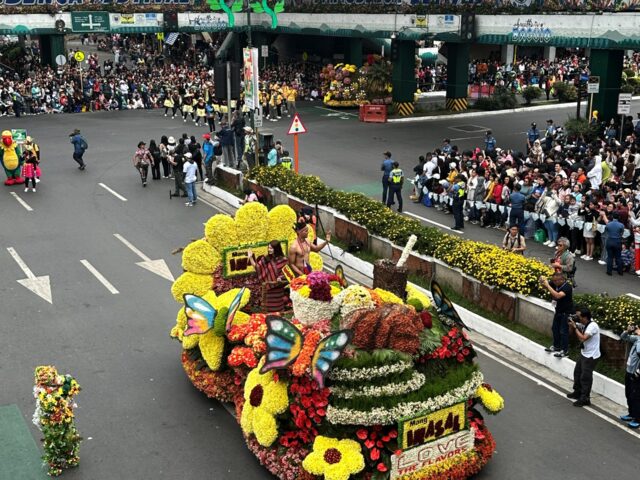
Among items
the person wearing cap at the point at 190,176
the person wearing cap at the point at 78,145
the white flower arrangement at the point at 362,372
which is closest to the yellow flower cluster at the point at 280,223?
the white flower arrangement at the point at 362,372

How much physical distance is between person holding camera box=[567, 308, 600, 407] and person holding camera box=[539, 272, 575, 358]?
645 mm

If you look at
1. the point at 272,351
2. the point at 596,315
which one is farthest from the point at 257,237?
the point at 596,315

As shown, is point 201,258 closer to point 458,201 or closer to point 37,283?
point 37,283

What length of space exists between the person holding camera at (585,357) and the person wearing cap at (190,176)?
13384mm

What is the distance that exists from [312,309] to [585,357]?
4.14 metres

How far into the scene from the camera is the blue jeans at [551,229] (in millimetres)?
18703

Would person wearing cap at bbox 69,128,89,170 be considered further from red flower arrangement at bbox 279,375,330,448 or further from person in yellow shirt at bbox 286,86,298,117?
red flower arrangement at bbox 279,375,330,448

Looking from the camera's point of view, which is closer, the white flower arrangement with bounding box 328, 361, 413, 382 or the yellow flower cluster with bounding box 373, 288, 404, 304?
the white flower arrangement with bounding box 328, 361, 413, 382

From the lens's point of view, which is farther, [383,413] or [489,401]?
[489,401]

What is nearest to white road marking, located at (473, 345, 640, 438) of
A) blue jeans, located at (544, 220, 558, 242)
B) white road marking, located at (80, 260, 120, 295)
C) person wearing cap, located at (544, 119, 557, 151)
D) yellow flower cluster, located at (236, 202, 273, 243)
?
yellow flower cluster, located at (236, 202, 273, 243)

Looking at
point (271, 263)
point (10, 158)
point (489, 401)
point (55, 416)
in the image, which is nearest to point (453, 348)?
point (489, 401)

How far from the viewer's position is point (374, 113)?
123ft

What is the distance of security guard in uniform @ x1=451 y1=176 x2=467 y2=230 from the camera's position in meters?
20.0

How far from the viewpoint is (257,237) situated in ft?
38.5
